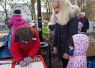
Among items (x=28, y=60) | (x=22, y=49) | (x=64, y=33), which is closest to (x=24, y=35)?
(x=22, y=49)

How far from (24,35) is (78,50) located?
0.96 m

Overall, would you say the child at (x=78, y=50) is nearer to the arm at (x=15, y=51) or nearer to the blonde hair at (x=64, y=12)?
the blonde hair at (x=64, y=12)

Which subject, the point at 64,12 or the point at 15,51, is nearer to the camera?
the point at 15,51

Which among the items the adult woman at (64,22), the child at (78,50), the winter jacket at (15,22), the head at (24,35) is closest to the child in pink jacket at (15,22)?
the winter jacket at (15,22)

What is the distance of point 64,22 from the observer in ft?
12.9

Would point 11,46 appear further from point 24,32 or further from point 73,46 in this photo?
point 73,46

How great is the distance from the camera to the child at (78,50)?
3922mm

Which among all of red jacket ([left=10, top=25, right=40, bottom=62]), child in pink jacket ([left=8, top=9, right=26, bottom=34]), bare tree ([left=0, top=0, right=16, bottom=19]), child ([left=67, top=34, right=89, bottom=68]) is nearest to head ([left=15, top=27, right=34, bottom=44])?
red jacket ([left=10, top=25, right=40, bottom=62])

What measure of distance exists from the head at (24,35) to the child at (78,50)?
28.6 inches

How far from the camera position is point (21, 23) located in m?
4.13

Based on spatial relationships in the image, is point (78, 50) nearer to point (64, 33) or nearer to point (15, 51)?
point (64, 33)

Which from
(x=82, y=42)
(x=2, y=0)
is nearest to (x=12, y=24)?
(x=82, y=42)

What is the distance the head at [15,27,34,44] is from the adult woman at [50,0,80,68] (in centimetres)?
62

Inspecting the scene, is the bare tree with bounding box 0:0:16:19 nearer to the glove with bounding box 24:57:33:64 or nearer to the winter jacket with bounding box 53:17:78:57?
the winter jacket with bounding box 53:17:78:57
